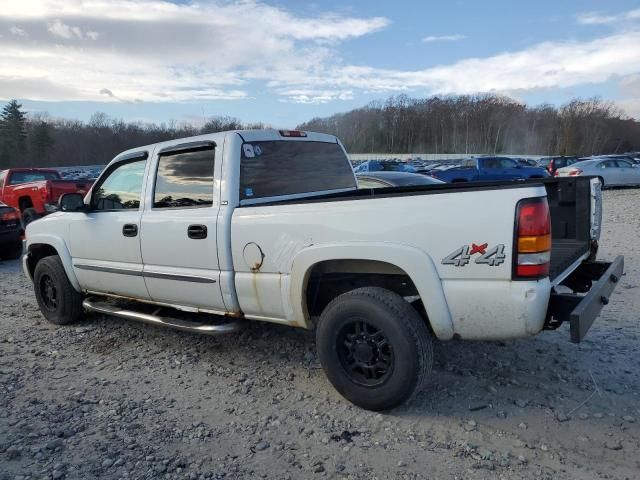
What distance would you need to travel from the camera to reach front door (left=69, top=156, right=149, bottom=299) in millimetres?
4590

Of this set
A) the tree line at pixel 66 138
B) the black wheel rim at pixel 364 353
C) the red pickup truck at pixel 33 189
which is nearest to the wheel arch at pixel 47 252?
the black wheel rim at pixel 364 353

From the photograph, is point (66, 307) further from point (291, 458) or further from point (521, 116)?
point (521, 116)

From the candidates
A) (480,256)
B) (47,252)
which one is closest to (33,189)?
(47,252)

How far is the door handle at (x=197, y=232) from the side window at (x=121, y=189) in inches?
34.3

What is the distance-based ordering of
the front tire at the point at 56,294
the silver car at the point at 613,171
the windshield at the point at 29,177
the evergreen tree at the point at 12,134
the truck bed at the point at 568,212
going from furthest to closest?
the evergreen tree at the point at 12,134
the silver car at the point at 613,171
the windshield at the point at 29,177
the front tire at the point at 56,294
the truck bed at the point at 568,212

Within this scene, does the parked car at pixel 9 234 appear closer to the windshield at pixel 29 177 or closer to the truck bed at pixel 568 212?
the windshield at pixel 29 177

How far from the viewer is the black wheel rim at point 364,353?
332 centimetres

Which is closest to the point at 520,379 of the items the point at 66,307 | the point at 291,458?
the point at 291,458

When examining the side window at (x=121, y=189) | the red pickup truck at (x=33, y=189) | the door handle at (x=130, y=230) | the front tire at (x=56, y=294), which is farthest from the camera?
the red pickup truck at (x=33, y=189)

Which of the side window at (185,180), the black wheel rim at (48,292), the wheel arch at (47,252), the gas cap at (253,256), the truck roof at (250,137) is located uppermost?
the truck roof at (250,137)

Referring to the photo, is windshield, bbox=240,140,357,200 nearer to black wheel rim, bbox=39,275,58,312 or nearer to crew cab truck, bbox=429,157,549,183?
black wheel rim, bbox=39,275,58,312

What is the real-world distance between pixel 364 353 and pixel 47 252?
4.29 metres

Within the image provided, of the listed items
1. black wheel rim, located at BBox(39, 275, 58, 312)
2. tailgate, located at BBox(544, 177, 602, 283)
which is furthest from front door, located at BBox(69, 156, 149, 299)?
tailgate, located at BBox(544, 177, 602, 283)

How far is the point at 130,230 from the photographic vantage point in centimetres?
455
